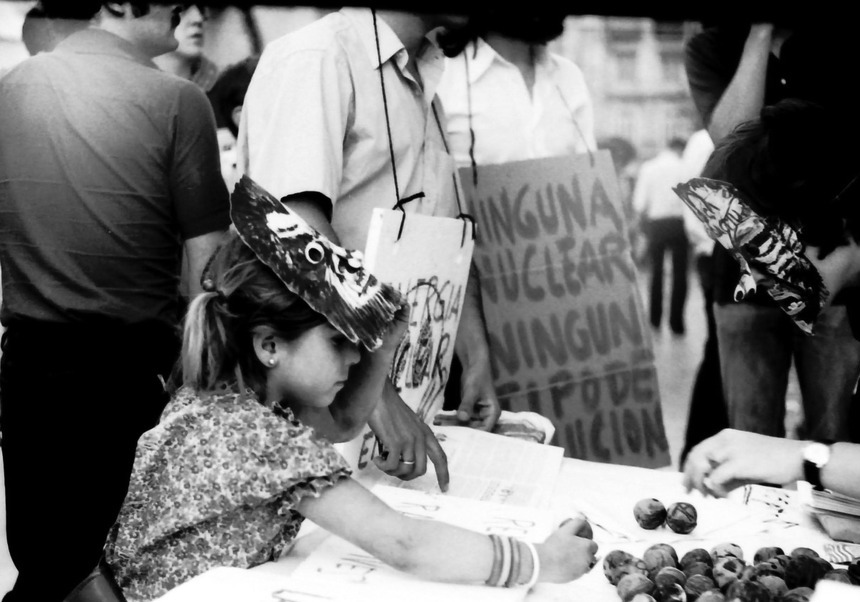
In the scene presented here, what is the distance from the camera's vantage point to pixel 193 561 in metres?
1.45

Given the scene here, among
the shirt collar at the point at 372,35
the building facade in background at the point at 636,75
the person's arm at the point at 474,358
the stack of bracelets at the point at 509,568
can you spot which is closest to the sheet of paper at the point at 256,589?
the stack of bracelets at the point at 509,568

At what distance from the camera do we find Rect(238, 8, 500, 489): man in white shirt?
1762 millimetres

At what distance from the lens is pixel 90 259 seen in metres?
1.85

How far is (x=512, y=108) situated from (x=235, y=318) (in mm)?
1117

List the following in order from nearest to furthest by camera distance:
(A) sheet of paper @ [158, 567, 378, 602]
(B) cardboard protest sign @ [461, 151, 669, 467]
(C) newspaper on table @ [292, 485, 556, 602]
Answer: (A) sheet of paper @ [158, 567, 378, 602] → (C) newspaper on table @ [292, 485, 556, 602] → (B) cardboard protest sign @ [461, 151, 669, 467]

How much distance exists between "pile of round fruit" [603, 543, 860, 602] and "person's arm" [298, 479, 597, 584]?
0.30ft

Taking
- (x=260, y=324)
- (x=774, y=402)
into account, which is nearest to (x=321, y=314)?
(x=260, y=324)

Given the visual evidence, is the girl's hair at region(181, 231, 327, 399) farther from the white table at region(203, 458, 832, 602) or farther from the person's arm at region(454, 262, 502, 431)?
the person's arm at region(454, 262, 502, 431)

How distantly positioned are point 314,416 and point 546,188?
984 mm

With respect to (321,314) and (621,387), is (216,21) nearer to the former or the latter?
(321,314)

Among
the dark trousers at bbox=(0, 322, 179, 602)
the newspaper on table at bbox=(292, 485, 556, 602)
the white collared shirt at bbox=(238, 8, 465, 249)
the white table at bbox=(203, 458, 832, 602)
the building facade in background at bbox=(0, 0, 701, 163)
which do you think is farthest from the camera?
the building facade in background at bbox=(0, 0, 701, 163)

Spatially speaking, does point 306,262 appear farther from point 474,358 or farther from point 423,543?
point 474,358

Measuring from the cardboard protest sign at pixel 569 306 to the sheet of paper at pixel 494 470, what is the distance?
0.40 meters

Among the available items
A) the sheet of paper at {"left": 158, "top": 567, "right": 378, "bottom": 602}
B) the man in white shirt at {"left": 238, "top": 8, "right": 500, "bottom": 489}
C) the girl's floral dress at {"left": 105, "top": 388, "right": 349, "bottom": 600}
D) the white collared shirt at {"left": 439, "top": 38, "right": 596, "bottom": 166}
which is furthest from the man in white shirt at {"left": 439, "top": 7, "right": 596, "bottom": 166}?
the sheet of paper at {"left": 158, "top": 567, "right": 378, "bottom": 602}
